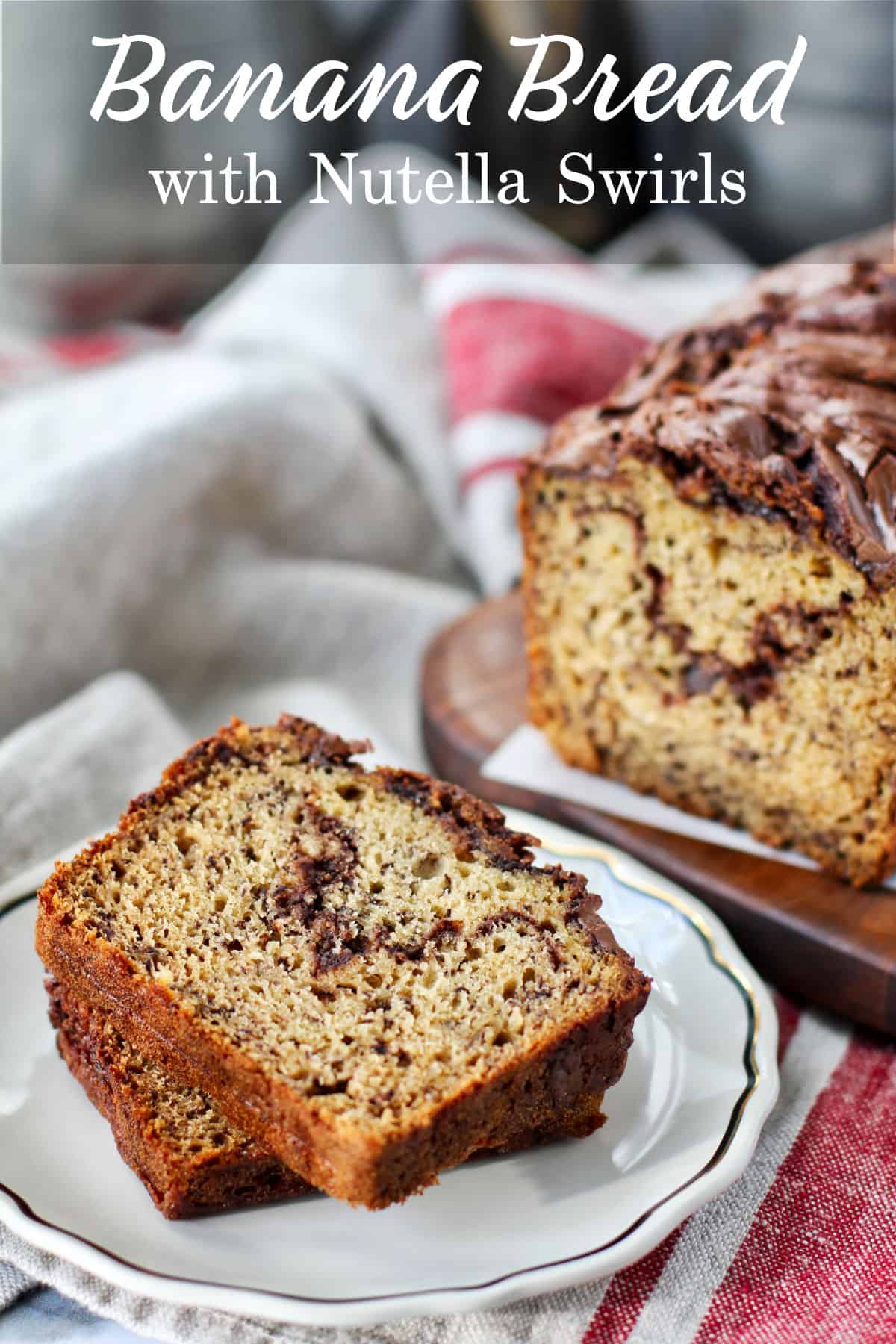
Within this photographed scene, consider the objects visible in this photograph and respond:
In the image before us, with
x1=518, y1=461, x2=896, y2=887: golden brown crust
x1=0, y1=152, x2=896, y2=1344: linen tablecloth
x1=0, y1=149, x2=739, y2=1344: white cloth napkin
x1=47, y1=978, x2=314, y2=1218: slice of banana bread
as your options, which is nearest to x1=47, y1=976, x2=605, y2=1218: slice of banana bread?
x1=47, y1=978, x2=314, y2=1218: slice of banana bread

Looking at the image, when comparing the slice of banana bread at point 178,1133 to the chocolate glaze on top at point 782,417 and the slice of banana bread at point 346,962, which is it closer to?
the slice of banana bread at point 346,962

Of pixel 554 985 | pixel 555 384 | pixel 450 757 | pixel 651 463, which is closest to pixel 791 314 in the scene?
pixel 651 463

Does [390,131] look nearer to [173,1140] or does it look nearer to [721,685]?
[721,685]

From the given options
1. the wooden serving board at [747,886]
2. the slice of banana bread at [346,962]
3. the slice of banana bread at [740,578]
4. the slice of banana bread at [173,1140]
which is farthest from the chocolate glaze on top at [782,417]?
the slice of banana bread at [173,1140]

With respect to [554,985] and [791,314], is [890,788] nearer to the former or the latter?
[554,985]

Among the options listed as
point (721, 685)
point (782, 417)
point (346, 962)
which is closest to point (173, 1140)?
point (346, 962)
